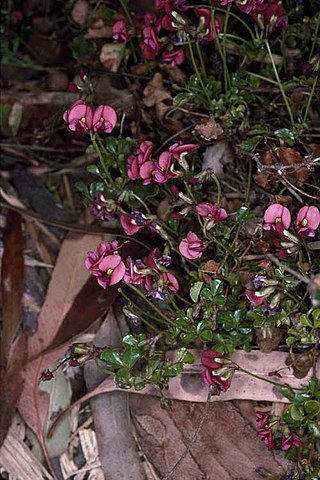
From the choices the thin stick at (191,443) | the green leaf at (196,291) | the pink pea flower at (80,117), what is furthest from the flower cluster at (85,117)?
the thin stick at (191,443)

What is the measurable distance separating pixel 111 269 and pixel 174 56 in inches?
25.3

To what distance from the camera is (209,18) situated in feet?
6.08

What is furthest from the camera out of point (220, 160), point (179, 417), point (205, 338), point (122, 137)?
point (122, 137)

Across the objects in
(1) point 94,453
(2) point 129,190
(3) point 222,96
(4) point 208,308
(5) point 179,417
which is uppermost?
(3) point 222,96

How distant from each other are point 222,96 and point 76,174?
56 cm

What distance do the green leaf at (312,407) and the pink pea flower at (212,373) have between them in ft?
0.57

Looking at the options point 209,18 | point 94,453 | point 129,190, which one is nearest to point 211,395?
point 94,453

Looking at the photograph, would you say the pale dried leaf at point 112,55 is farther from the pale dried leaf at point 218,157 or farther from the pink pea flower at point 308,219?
the pink pea flower at point 308,219

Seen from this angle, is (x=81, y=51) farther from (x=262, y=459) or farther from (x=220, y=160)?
(x=262, y=459)

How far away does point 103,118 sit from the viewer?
173cm

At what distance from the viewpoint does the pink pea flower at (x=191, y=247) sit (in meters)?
1.65

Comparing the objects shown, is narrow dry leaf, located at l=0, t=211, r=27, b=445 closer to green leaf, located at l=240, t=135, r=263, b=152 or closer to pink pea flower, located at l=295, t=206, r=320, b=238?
green leaf, located at l=240, t=135, r=263, b=152

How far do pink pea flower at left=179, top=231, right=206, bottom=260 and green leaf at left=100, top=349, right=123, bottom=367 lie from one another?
0.27 m

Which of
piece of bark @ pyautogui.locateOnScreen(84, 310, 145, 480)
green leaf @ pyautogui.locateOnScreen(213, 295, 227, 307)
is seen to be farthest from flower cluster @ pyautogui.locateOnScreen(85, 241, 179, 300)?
piece of bark @ pyautogui.locateOnScreen(84, 310, 145, 480)
